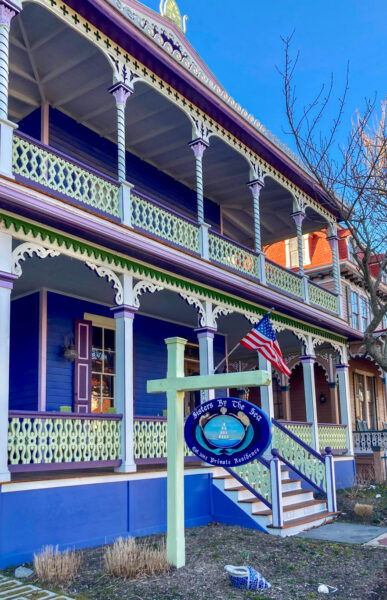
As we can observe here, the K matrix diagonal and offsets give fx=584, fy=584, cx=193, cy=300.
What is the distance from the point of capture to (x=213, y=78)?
14.9 meters

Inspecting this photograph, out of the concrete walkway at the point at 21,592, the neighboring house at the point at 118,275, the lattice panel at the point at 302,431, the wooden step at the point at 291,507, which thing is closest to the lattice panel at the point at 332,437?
the neighboring house at the point at 118,275

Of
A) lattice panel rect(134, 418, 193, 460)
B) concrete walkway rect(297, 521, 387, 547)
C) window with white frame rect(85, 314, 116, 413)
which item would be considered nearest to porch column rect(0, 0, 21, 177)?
lattice panel rect(134, 418, 193, 460)

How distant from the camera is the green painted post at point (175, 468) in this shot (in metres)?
6.72

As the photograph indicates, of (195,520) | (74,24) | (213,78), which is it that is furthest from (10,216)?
(213,78)

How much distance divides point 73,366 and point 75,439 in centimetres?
322

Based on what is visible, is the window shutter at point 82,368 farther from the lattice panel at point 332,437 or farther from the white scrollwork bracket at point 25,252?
the lattice panel at point 332,437

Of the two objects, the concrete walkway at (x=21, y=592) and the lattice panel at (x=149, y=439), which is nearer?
the concrete walkway at (x=21, y=592)

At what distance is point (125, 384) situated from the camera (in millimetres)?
9469

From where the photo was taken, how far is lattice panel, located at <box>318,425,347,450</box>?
601 inches

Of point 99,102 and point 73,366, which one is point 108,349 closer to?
point 73,366

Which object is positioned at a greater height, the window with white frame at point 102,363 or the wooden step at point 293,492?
the window with white frame at point 102,363

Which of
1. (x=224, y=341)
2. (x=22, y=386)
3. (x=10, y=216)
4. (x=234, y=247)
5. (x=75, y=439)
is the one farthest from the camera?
(x=224, y=341)

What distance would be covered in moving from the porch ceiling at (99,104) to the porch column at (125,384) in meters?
4.69

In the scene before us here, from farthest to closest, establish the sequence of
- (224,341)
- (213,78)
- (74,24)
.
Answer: (224,341) → (213,78) → (74,24)
